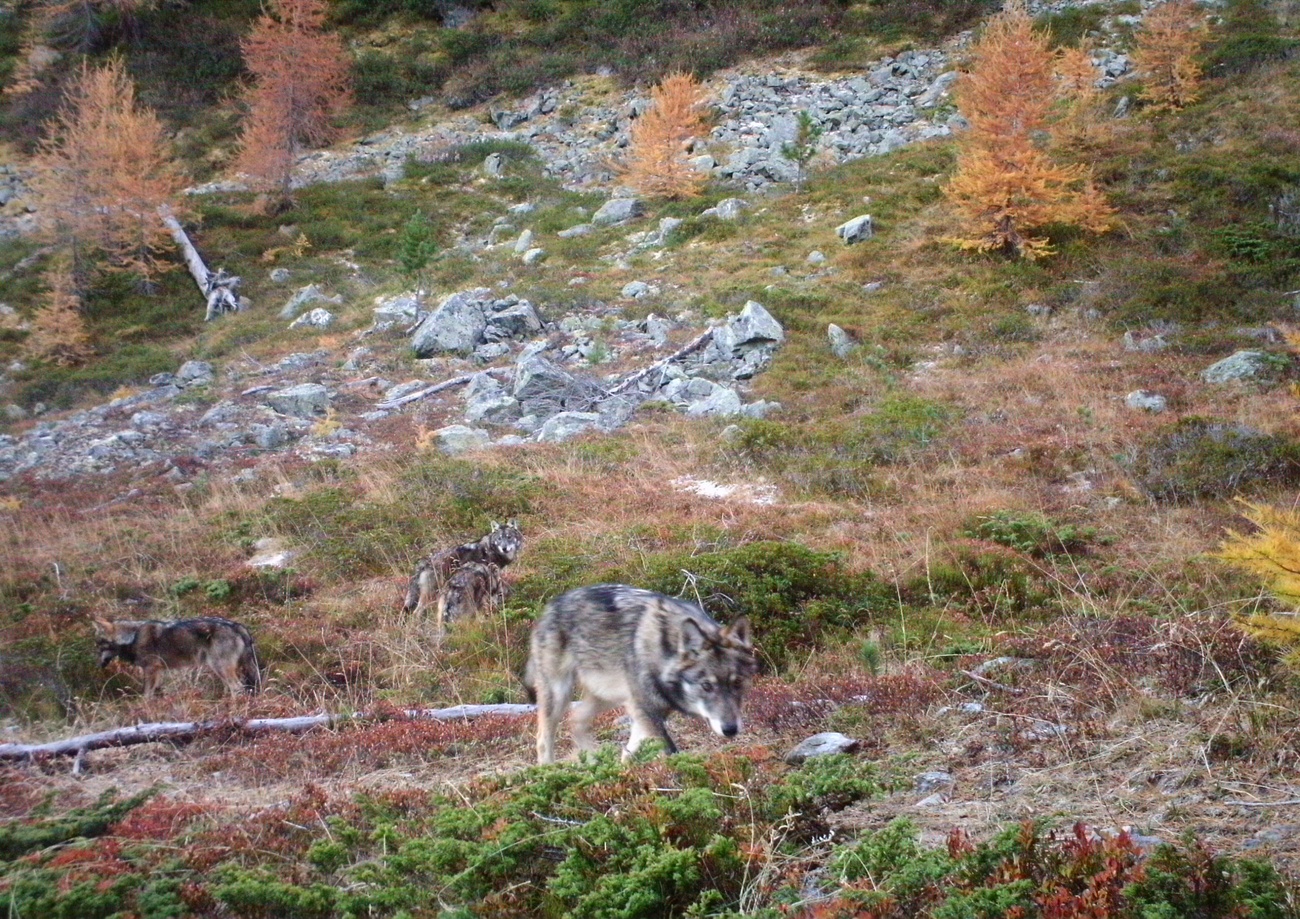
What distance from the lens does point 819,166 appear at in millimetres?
28750

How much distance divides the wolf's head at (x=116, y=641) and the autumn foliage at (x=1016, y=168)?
19.0 m

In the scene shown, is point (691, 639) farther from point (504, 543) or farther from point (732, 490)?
point (732, 490)

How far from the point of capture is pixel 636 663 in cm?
462

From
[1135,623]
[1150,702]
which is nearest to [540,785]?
[1150,702]

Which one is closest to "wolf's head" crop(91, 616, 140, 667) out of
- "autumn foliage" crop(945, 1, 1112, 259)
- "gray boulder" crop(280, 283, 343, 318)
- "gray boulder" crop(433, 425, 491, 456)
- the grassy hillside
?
the grassy hillside

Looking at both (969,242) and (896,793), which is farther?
(969,242)

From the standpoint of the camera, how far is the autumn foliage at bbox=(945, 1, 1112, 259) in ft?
65.0

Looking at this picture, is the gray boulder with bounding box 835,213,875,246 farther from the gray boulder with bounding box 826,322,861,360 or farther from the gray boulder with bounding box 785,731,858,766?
the gray boulder with bounding box 785,731,858,766

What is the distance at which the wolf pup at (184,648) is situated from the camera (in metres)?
7.45

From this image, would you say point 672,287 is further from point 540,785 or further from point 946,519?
point 540,785

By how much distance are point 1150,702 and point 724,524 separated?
19.1 feet

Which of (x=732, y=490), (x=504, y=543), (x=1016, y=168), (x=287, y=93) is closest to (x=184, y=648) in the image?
(x=504, y=543)

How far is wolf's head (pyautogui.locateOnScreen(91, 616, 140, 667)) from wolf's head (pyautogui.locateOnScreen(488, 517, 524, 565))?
327 centimetres

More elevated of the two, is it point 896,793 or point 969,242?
point 896,793
